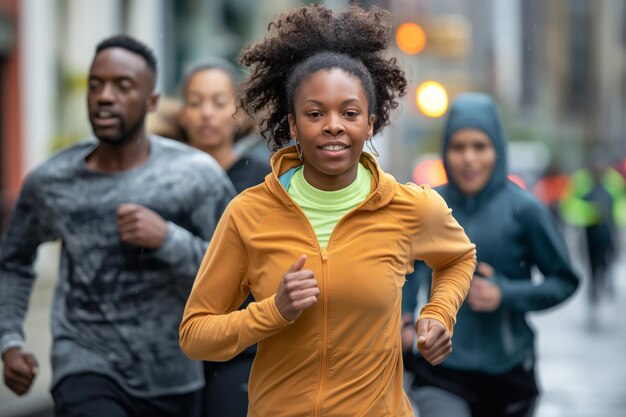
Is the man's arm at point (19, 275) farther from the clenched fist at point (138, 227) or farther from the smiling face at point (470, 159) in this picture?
the smiling face at point (470, 159)

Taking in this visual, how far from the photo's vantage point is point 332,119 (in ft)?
11.0

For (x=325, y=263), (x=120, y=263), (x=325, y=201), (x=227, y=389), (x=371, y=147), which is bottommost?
(x=227, y=389)

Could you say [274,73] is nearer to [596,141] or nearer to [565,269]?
[565,269]

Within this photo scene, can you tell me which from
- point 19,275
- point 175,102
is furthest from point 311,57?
point 175,102

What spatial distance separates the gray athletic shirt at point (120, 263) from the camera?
15.4 ft

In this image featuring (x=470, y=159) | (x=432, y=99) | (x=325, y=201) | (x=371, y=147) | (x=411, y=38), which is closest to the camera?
(x=325, y=201)

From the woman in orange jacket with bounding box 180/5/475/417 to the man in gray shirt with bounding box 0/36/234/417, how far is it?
3.83 feet

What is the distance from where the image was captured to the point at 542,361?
1323cm

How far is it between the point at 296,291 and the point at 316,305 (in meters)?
0.18

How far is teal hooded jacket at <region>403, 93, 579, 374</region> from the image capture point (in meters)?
5.16

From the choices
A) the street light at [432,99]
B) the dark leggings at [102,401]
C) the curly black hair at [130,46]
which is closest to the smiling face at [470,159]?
the curly black hair at [130,46]

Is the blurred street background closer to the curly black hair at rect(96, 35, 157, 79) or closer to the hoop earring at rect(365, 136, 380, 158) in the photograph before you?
the hoop earring at rect(365, 136, 380, 158)

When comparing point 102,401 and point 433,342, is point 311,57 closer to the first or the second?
point 433,342

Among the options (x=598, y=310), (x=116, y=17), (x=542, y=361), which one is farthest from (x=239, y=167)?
(x=116, y=17)
